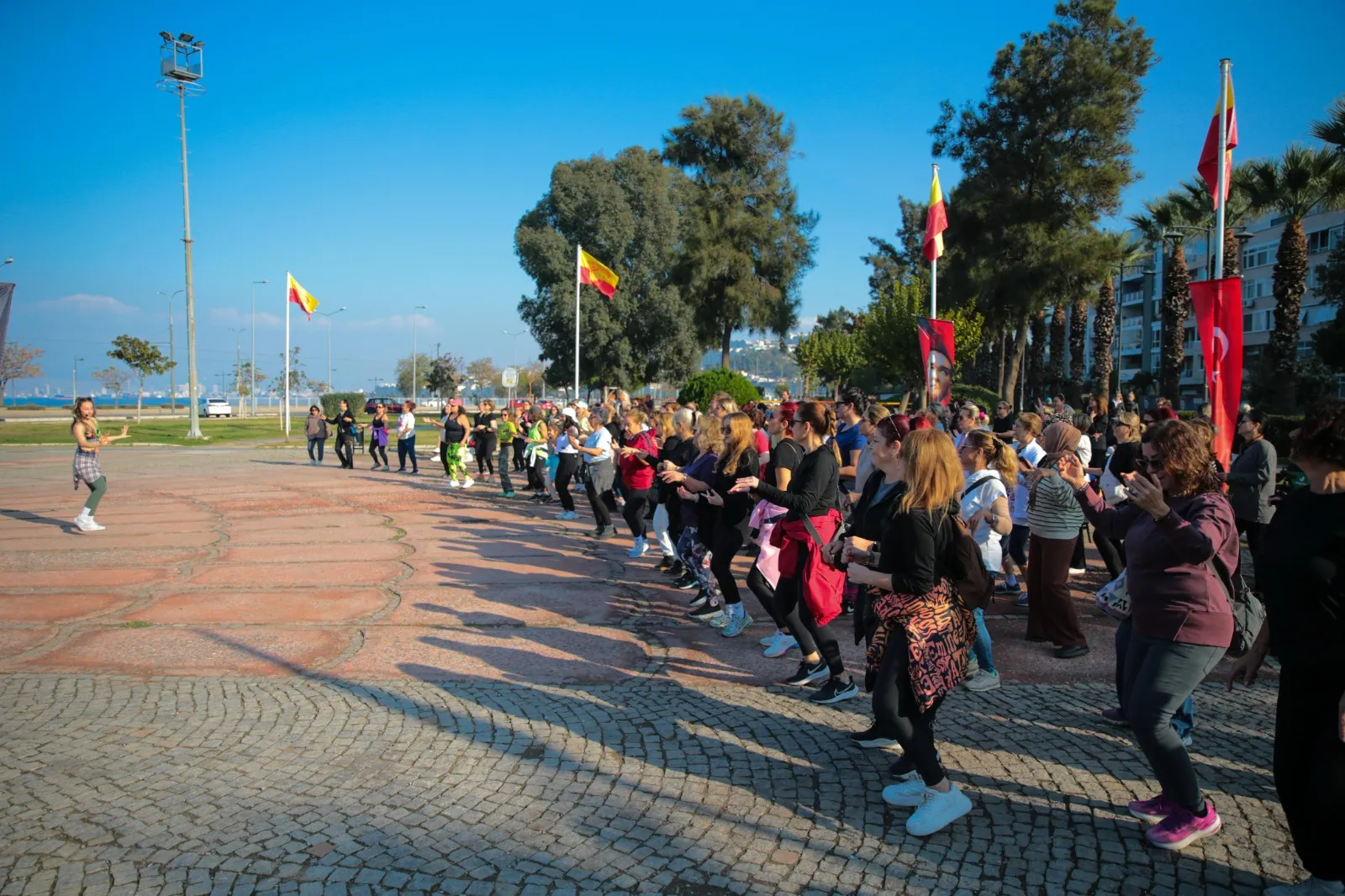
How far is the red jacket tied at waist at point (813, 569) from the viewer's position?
5.30m

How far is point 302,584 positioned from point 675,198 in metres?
42.2

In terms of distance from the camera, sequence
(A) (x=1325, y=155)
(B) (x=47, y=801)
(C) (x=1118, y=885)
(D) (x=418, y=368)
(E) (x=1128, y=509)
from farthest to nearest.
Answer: (D) (x=418, y=368)
(A) (x=1325, y=155)
(E) (x=1128, y=509)
(B) (x=47, y=801)
(C) (x=1118, y=885)

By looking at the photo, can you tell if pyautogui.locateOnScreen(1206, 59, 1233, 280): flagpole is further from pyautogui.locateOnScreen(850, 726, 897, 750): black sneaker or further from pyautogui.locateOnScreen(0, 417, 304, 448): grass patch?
pyautogui.locateOnScreen(0, 417, 304, 448): grass patch

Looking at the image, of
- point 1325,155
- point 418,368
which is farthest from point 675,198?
point 418,368

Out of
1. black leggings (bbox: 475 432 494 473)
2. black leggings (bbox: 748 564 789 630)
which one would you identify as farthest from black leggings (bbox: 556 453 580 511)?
black leggings (bbox: 748 564 789 630)

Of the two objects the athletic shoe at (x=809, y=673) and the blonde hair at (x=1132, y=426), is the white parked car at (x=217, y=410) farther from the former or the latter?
the athletic shoe at (x=809, y=673)

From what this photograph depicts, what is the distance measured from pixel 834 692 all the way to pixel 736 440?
2.17 meters

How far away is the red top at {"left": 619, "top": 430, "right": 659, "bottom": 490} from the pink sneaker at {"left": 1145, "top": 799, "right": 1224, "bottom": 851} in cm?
697

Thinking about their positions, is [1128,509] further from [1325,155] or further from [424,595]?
[1325,155]

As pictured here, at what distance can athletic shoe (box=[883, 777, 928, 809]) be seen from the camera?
393cm

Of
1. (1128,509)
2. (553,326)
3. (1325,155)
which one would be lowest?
(1128,509)

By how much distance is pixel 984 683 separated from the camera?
5.62 m

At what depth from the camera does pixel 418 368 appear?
96062 millimetres

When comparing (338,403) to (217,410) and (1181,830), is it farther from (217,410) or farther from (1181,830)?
(1181,830)
